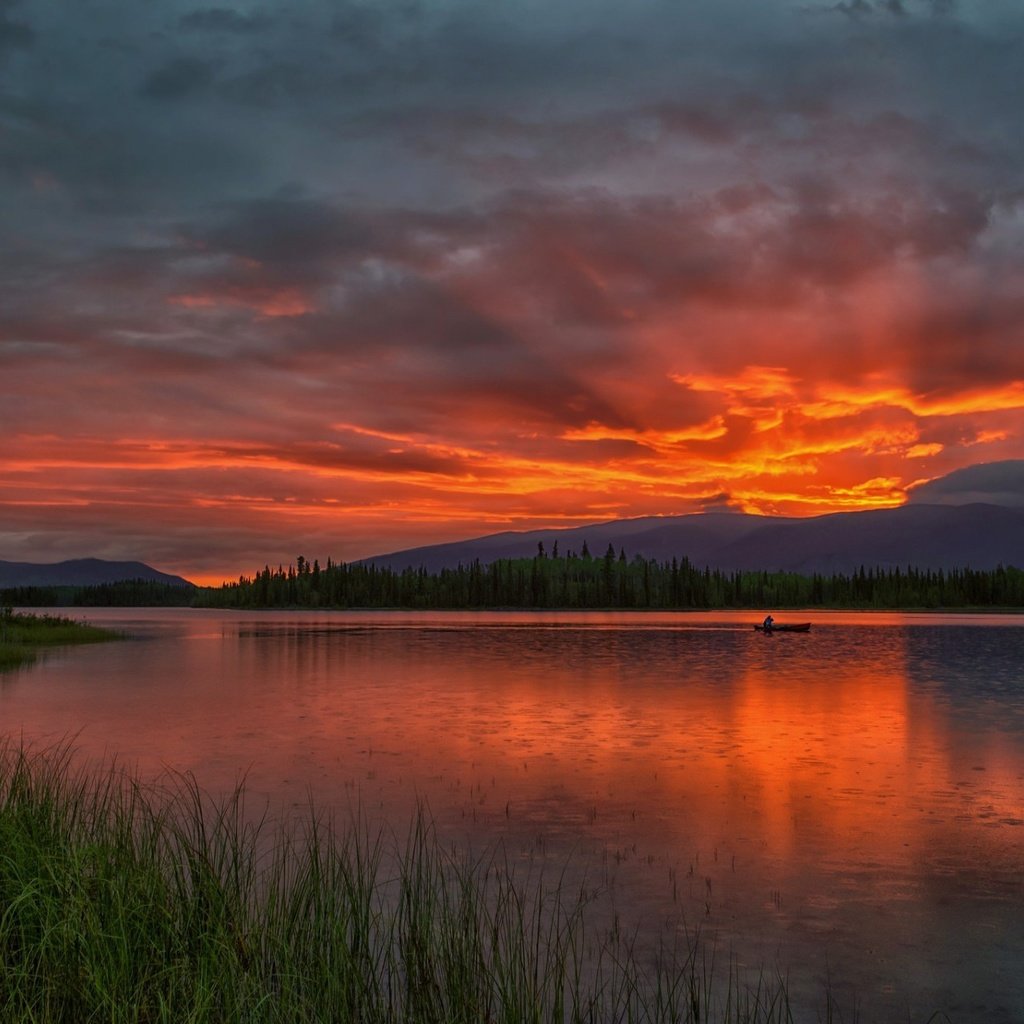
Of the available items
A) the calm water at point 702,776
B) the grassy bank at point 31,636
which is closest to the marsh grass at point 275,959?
the calm water at point 702,776

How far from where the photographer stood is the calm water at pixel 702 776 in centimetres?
1429

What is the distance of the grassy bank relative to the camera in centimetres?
6674

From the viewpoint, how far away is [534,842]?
19.4 meters

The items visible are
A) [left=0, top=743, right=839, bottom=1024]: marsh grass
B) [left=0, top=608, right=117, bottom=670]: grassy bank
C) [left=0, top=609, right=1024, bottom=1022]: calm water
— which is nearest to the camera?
[left=0, top=743, right=839, bottom=1024]: marsh grass

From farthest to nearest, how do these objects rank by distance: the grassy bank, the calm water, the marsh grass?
1. the grassy bank
2. the calm water
3. the marsh grass

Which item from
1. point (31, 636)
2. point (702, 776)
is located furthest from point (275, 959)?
point (31, 636)

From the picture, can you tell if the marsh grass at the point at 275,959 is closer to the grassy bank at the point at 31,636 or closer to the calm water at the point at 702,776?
the calm water at the point at 702,776

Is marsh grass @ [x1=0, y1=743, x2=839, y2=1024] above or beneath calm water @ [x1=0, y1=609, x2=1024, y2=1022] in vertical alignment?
above

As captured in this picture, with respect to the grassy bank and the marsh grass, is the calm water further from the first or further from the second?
the grassy bank

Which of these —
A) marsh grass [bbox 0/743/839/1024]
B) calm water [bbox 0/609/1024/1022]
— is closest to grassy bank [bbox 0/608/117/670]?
calm water [bbox 0/609/1024/1022]

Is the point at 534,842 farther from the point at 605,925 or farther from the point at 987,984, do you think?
the point at 987,984

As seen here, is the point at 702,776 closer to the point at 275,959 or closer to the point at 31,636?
the point at 275,959

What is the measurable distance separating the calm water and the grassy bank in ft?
18.5

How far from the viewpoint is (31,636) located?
81.5 meters
